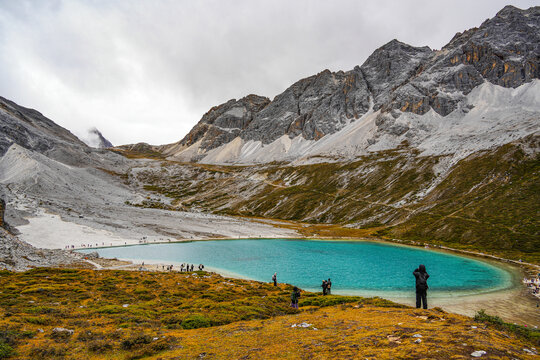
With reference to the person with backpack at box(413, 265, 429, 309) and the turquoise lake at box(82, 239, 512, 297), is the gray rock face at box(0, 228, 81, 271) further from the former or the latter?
the person with backpack at box(413, 265, 429, 309)

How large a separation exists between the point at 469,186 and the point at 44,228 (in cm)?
16157

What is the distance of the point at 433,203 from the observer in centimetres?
12119

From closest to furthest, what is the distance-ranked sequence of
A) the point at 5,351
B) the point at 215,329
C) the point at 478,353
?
the point at 478,353 → the point at 5,351 → the point at 215,329

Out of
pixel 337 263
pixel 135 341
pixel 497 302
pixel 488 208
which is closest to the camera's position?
pixel 135 341

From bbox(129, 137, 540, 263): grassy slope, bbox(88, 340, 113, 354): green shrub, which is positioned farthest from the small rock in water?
bbox(129, 137, 540, 263): grassy slope

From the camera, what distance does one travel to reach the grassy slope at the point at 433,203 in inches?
3430

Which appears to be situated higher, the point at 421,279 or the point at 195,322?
the point at 421,279

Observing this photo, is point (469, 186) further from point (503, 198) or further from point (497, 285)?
point (497, 285)

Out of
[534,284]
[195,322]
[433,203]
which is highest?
[433,203]

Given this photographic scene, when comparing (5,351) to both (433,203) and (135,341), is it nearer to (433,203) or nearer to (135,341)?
(135,341)

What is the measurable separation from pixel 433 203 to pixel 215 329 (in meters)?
127

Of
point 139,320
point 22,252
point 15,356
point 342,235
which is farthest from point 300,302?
point 342,235

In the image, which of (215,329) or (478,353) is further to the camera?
(215,329)

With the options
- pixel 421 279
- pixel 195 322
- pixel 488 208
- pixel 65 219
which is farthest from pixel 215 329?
pixel 488 208
